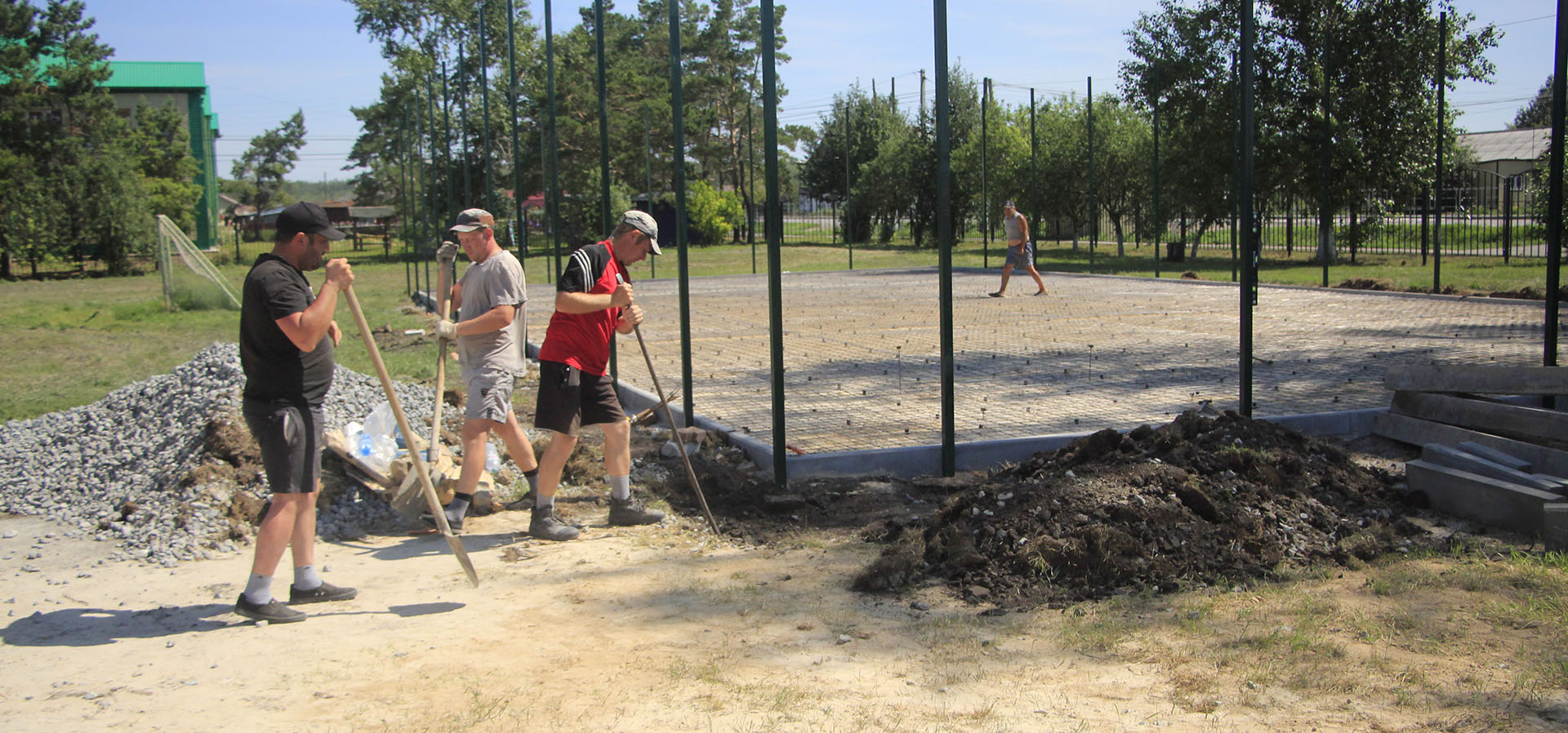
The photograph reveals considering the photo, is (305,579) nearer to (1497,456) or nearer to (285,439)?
(285,439)

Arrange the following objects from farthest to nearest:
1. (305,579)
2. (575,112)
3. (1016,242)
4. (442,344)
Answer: (575,112)
(1016,242)
(442,344)
(305,579)

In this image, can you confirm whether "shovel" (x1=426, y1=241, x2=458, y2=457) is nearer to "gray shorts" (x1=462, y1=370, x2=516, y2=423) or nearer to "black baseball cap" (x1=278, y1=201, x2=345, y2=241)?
"gray shorts" (x1=462, y1=370, x2=516, y2=423)

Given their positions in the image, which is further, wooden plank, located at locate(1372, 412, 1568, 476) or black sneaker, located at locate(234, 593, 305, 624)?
wooden plank, located at locate(1372, 412, 1568, 476)

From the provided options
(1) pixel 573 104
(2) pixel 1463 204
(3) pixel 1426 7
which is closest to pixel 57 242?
(1) pixel 573 104

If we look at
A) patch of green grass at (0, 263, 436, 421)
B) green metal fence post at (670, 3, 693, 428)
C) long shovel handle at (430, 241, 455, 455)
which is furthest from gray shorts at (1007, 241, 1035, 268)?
long shovel handle at (430, 241, 455, 455)

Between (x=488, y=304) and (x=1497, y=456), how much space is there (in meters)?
5.80

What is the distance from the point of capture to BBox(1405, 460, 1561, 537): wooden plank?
5695 millimetres

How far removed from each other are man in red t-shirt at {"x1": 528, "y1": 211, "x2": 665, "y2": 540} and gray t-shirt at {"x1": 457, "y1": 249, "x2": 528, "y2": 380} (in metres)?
0.31

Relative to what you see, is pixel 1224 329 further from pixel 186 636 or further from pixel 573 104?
pixel 573 104

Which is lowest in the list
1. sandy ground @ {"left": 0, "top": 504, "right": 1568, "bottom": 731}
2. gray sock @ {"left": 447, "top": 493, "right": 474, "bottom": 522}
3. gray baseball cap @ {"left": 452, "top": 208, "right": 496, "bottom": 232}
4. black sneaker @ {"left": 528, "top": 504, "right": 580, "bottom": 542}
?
sandy ground @ {"left": 0, "top": 504, "right": 1568, "bottom": 731}

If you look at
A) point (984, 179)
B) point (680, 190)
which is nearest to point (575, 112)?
point (984, 179)

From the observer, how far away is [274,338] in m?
4.88

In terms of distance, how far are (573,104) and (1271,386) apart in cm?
4551

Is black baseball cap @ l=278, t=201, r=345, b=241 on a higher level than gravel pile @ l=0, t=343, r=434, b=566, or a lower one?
higher
